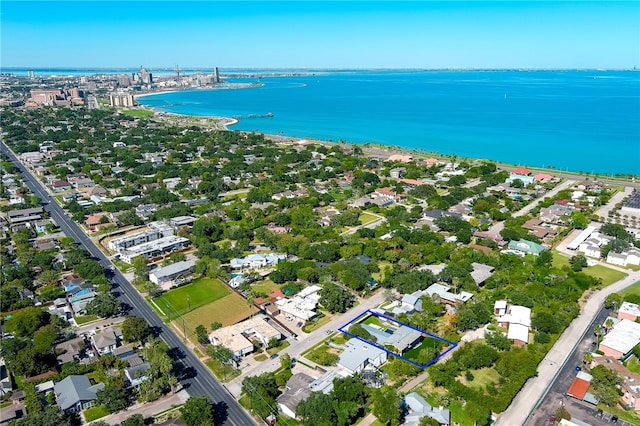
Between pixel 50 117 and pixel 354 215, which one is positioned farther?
pixel 50 117

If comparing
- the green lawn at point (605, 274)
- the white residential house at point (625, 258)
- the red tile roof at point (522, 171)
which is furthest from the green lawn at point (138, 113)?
the white residential house at point (625, 258)

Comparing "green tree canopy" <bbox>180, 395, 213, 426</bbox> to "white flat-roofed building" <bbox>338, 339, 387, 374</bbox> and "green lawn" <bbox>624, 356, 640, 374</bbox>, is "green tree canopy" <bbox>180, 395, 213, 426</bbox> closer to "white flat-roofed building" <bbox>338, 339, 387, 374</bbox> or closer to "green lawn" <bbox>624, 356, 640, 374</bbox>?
"white flat-roofed building" <bbox>338, 339, 387, 374</bbox>

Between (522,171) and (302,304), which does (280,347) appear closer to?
(302,304)

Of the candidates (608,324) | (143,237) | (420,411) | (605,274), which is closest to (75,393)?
(420,411)

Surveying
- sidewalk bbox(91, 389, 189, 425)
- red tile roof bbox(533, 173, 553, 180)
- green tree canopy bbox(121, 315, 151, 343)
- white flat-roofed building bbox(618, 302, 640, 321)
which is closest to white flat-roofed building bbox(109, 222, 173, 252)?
green tree canopy bbox(121, 315, 151, 343)

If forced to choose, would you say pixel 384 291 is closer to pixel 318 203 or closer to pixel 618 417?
pixel 618 417

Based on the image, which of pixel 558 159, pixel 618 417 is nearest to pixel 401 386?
pixel 618 417
